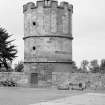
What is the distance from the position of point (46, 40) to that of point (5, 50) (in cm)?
1042

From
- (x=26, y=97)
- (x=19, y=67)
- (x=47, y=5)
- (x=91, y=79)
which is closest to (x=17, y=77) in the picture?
(x=91, y=79)

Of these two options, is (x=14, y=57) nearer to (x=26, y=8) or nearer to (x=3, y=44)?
(x=3, y=44)

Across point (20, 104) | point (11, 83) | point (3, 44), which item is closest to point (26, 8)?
point (11, 83)

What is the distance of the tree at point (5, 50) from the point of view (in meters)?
33.4

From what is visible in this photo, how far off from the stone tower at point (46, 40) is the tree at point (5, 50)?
29.1ft

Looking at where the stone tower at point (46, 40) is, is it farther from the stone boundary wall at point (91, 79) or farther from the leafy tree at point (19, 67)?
the leafy tree at point (19, 67)

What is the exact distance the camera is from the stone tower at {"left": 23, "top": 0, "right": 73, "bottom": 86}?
24.5 metres

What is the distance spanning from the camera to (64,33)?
25.2 m

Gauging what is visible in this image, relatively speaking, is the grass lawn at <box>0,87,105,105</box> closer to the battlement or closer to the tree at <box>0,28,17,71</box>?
the battlement

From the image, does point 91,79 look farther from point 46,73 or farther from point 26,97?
point 26,97

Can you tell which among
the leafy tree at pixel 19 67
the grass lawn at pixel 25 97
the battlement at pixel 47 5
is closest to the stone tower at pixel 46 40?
the battlement at pixel 47 5

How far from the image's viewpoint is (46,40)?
24672 mm

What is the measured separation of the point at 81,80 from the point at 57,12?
6.74 m

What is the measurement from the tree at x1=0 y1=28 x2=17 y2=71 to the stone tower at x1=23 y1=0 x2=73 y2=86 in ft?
29.1
